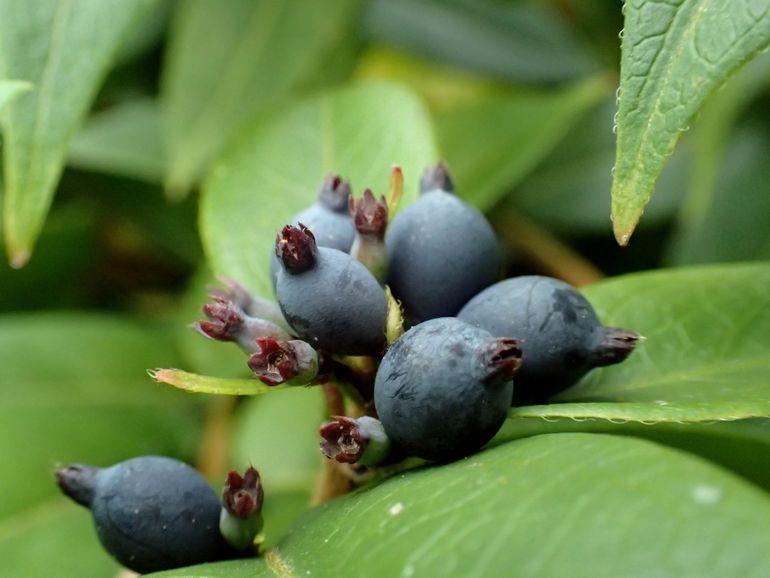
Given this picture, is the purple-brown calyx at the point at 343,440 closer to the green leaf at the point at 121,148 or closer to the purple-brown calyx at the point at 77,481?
the purple-brown calyx at the point at 77,481

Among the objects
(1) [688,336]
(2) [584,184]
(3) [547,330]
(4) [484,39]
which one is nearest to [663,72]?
(3) [547,330]

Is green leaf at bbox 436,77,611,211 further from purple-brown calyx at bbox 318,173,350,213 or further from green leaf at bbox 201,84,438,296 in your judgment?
purple-brown calyx at bbox 318,173,350,213

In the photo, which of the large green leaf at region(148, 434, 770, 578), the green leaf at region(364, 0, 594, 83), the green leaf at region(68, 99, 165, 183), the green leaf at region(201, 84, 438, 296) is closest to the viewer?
the large green leaf at region(148, 434, 770, 578)

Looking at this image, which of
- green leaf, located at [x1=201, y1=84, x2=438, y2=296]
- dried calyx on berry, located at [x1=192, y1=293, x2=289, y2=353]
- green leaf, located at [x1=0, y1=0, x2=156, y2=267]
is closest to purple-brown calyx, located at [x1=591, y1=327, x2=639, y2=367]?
dried calyx on berry, located at [x1=192, y1=293, x2=289, y2=353]

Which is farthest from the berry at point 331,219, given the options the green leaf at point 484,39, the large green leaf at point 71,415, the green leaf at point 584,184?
the green leaf at point 484,39

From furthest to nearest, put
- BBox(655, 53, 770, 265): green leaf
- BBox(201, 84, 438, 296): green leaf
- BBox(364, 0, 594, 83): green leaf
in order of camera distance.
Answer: BBox(364, 0, 594, 83): green leaf, BBox(655, 53, 770, 265): green leaf, BBox(201, 84, 438, 296): green leaf

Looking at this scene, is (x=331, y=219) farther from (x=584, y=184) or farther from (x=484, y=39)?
(x=484, y=39)
